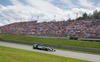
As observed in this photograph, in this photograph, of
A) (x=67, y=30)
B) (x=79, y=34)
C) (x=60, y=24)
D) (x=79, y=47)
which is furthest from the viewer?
(x=60, y=24)

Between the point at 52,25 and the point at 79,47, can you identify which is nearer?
the point at 79,47

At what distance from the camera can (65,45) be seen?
4456 cm

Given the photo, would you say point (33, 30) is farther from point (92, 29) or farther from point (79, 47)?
point (79, 47)

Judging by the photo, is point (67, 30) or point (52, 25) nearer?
point (67, 30)

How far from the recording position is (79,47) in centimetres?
4100

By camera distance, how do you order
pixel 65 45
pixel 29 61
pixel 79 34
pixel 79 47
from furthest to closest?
pixel 79 34
pixel 65 45
pixel 79 47
pixel 29 61

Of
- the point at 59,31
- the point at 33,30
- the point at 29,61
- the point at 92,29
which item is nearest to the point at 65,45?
the point at 92,29

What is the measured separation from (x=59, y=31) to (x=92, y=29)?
10.4m

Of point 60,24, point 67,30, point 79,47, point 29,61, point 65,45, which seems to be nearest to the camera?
point 29,61

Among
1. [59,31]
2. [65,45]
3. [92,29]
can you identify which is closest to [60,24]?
[59,31]

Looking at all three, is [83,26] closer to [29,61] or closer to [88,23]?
[88,23]

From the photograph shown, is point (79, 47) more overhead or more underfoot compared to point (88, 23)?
more underfoot

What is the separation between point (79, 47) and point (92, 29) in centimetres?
1879

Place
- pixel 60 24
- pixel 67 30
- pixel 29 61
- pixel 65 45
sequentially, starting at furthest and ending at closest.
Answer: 1. pixel 60 24
2. pixel 67 30
3. pixel 65 45
4. pixel 29 61
